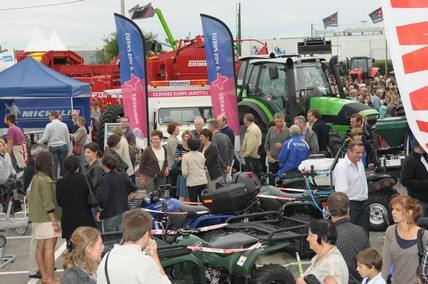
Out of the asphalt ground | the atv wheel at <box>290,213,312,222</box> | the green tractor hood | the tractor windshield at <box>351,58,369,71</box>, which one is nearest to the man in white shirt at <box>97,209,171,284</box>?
the asphalt ground

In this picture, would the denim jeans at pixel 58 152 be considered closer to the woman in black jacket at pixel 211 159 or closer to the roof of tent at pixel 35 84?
the roof of tent at pixel 35 84

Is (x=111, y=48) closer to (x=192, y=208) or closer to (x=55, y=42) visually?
(x=55, y=42)

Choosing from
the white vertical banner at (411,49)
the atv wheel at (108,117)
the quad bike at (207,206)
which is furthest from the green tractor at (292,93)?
the white vertical banner at (411,49)

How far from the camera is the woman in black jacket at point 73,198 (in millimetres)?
8570

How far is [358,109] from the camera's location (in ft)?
52.7

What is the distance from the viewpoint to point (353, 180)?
8234mm

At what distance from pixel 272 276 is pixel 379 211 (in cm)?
421

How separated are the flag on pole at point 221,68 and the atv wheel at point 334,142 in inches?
75.4

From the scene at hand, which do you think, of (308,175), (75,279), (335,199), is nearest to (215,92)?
(308,175)

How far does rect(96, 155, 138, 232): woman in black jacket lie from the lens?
884 centimetres

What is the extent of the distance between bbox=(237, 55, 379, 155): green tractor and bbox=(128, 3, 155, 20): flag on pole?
8.85 metres

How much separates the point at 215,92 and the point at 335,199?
998 centimetres

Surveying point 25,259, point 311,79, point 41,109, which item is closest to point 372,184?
point 25,259

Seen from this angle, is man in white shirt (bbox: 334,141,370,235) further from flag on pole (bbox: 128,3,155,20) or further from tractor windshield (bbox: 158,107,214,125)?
flag on pole (bbox: 128,3,155,20)
